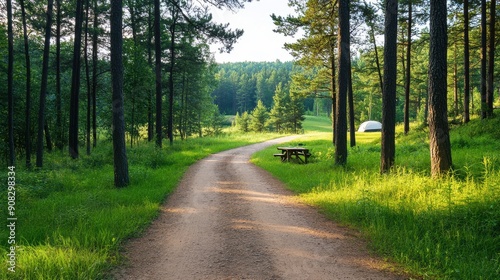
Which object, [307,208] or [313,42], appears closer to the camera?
[307,208]

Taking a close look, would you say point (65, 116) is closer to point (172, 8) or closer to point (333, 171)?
point (172, 8)

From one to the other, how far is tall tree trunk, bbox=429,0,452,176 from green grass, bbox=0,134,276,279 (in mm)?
7408

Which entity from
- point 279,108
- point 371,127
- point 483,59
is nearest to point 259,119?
point 279,108

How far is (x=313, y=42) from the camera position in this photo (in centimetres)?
1939

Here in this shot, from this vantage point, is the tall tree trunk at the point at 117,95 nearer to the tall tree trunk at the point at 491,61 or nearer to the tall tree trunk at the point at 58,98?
Answer: the tall tree trunk at the point at 58,98

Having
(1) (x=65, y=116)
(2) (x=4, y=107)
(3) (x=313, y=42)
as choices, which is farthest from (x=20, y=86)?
(3) (x=313, y=42)

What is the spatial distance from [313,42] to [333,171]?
1156 cm

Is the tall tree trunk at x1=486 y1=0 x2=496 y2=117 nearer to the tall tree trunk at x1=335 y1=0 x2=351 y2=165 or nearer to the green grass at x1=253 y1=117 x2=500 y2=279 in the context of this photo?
the tall tree trunk at x1=335 y1=0 x2=351 y2=165

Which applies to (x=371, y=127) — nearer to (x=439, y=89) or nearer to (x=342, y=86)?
(x=342, y=86)

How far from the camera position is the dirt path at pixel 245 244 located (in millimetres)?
4098

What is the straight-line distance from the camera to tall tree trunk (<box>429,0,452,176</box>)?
748 cm

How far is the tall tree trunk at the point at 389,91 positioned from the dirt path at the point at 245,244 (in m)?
3.95

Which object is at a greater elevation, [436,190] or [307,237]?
[436,190]

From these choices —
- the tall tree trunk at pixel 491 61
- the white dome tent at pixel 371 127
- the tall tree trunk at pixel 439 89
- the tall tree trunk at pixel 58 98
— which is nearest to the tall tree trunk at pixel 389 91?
the tall tree trunk at pixel 439 89
